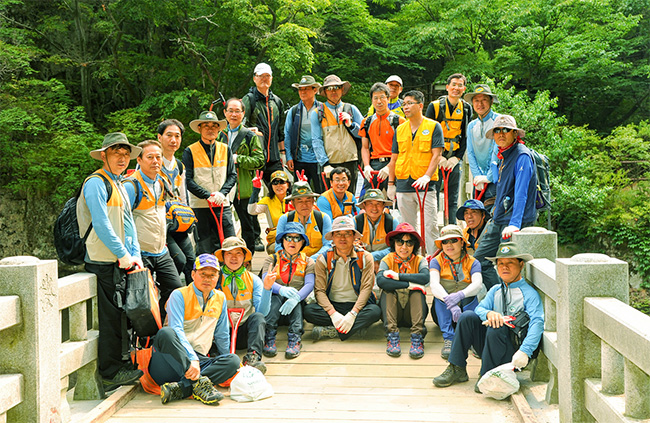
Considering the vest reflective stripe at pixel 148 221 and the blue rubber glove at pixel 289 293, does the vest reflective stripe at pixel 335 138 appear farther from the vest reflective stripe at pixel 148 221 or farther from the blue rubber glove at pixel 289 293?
the vest reflective stripe at pixel 148 221

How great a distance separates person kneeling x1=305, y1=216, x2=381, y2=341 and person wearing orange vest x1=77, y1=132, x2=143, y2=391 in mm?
1829

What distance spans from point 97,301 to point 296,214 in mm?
2316

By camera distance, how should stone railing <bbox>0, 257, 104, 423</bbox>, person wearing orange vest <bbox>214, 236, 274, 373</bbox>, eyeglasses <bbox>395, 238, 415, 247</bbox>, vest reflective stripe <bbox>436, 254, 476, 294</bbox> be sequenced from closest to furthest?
stone railing <bbox>0, 257, 104, 423</bbox>
person wearing orange vest <bbox>214, 236, 274, 373</bbox>
vest reflective stripe <bbox>436, 254, 476, 294</bbox>
eyeglasses <bbox>395, 238, 415, 247</bbox>

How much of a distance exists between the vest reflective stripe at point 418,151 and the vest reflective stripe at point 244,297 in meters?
2.29

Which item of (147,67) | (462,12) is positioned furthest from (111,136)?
(462,12)

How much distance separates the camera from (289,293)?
19.0 feet

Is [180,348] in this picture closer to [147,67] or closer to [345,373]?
[345,373]

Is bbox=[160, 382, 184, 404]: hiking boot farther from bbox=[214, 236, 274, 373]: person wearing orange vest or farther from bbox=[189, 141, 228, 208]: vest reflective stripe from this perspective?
bbox=[189, 141, 228, 208]: vest reflective stripe

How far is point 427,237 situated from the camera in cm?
690

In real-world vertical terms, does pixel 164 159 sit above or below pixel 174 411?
above

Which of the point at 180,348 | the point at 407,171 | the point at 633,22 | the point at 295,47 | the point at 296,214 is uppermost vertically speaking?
the point at 633,22

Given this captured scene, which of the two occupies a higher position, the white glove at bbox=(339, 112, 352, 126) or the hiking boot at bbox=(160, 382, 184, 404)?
the white glove at bbox=(339, 112, 352, 126)

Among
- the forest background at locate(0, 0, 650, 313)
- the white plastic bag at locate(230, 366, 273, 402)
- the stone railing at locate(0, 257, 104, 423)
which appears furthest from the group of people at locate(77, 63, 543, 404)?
the forest background at locate(0, 0, 650, 313)

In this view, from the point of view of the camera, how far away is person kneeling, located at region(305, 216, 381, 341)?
5770 mm
